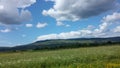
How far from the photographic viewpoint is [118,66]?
2056 centimetres

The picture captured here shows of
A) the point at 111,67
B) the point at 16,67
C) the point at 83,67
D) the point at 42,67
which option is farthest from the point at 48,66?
the point at 111,67

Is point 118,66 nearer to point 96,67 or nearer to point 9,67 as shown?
point 96,67

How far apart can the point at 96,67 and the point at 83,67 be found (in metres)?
Result: 1.13

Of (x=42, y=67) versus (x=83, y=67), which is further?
(x=42, y=67)

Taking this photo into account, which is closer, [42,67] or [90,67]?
[90,67]

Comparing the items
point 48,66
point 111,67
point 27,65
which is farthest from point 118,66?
point 27,65

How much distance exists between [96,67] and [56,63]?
8.73 metres

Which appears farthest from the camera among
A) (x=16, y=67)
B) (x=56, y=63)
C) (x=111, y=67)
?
(x=56, y=63)

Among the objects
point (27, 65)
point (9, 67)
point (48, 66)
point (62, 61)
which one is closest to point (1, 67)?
point (9, 67)

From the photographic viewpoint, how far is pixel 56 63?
28547 mm

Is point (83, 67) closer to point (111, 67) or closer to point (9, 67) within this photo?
point (111, 67)

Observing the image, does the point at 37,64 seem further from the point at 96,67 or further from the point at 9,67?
the point at 96,67

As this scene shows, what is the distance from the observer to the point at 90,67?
20.6 m

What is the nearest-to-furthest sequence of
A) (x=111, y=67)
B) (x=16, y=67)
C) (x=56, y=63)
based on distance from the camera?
(x=111, y=67) → (x=16, y=67) → (x=56, y=63)
